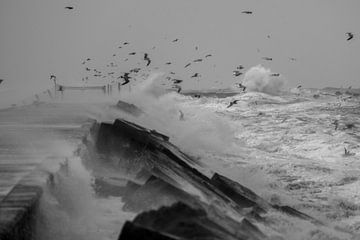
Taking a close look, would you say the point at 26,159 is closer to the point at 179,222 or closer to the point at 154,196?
the point at 154,196

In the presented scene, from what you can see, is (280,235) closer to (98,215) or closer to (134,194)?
(134,194)

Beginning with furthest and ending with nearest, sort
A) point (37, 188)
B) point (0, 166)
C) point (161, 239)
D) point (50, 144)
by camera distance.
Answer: point (50, 144)
point (0, 166)
point (37, 188)
point (161, 239)

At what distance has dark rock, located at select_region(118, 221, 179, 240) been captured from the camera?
4512 millimetres

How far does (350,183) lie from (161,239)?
992 centimetres

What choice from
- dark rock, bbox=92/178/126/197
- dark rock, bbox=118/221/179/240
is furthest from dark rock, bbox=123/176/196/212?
dark rock, bbox=118/221/179/240

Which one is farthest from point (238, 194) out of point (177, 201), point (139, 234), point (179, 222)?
point (139, 234)

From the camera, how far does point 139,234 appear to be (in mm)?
4520

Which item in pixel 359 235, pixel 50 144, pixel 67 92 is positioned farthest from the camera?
pixel 67 92

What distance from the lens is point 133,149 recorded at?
35.4 feet

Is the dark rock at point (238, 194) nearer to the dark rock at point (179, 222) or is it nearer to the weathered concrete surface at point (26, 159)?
the weathered concrete surface at point (26, 159)

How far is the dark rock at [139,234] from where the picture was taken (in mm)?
4512

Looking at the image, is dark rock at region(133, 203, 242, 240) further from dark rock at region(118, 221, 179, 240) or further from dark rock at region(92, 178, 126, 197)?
dark rock at region(92, 178, 126, 197)

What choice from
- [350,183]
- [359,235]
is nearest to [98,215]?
[359,235]

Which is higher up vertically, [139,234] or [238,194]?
[139,234]
